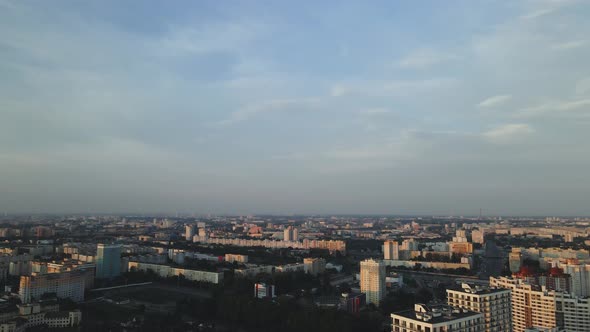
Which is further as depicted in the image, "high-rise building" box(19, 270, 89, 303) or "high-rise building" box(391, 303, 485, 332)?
"high-rise building" box(19, 270, 89, 303)

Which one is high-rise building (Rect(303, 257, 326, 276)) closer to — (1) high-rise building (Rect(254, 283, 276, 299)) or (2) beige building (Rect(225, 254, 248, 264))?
(2) beige building (Rect(225, 254, 248, 264))

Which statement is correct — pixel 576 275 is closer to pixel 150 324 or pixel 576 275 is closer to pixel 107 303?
pixel 150 324

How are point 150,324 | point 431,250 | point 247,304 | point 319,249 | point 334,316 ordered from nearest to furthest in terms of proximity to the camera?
point 334,316
point 150,324
point 247,304
point 431,250
point 319,249

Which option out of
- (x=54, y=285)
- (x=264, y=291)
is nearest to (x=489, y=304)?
(x=264, y=291)

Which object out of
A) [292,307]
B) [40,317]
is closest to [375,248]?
[292,307]

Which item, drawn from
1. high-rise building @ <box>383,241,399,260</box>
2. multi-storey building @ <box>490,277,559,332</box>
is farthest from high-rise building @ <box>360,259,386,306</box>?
high-rise building @ <box>383,241,399,260</box>

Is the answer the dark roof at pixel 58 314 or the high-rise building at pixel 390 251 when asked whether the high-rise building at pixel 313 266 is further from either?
the dark roof at pixel 58 314

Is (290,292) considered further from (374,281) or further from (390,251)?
→ (390,251)
